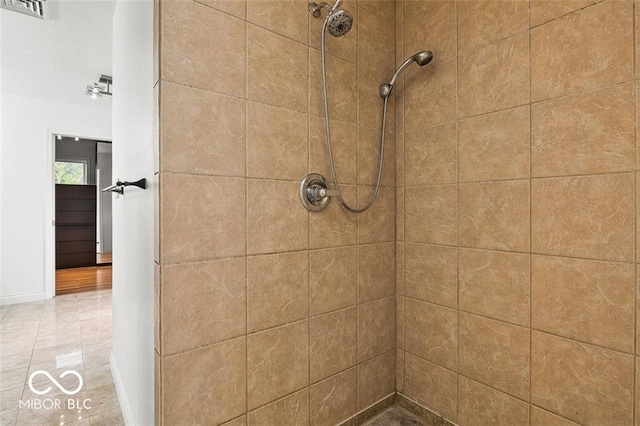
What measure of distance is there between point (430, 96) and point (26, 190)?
14.7 ft

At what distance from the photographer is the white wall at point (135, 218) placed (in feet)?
3.42

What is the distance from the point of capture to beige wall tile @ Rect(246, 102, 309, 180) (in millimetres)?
1085

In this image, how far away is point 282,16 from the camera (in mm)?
1162

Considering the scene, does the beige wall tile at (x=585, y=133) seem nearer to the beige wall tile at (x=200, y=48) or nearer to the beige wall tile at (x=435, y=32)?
the beige wall tile at (x=435, y=32)

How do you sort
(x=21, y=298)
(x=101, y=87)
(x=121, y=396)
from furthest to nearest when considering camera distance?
(x=21, y=298)
(x=101, y=87)
(x=121, y=396)

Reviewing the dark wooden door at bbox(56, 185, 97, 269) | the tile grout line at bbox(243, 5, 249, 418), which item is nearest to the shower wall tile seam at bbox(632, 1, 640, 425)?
the tile grout line at bbox(243, 5, 249, 418)

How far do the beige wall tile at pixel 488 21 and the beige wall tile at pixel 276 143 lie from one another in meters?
0.75

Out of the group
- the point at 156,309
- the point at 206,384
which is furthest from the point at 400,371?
the point at 156,309

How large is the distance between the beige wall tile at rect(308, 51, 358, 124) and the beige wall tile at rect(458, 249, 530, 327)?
0.77m

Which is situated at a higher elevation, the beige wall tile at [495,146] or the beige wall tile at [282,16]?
the beige wall tile at [282,16]

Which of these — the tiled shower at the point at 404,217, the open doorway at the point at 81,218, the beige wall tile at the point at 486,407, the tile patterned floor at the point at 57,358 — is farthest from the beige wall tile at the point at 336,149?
the open doorway at the point at 81,218

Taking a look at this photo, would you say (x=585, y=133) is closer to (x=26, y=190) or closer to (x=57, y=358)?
(x=57, y=358)

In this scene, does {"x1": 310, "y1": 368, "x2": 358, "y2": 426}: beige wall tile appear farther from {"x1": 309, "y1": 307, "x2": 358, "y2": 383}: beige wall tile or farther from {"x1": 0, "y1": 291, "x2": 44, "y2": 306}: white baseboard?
{"x1": 0, "y1": 291, "x2": 44, "y2": 306}: white baseboard

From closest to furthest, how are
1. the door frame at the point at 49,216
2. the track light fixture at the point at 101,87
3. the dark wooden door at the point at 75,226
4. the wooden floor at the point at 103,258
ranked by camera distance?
the track light fixture at the point at 101,87
the door frame at the point at 49,216
the dark wooden door at the point at 75,226
the wooden floor at the point at 103,258
